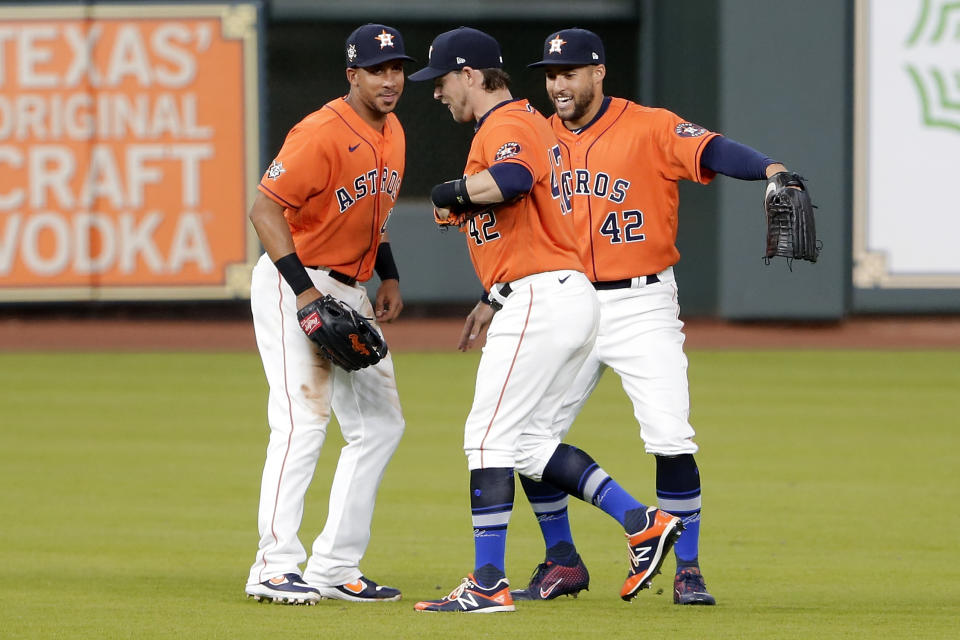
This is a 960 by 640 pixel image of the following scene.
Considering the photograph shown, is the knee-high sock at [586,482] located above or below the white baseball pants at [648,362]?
below

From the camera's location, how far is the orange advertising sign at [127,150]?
52.6 feet

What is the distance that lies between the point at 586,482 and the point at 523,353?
21.4 inches

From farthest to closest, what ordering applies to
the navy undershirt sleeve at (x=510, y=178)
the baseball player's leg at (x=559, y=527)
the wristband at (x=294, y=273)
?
the baseball player's leg at (x=559, y=527) → the wristband at (x=294, y=273) → the navy undershirt sleeve at (x=510, y=178)

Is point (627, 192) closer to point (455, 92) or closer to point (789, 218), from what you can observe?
point (789, 218)

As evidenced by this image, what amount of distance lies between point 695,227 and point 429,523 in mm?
11275

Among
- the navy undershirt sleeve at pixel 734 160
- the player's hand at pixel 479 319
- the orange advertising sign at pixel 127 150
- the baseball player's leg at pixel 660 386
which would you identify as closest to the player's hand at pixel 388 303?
the player's hand at pixel 479 319

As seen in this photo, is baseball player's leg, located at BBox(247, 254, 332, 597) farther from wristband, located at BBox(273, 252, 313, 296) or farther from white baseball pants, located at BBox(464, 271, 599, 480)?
white baseball pants, located at BBox(464, 271, 599, 480)

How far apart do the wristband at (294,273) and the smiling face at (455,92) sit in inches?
28.2

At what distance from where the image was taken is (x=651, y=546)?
4.79 meters

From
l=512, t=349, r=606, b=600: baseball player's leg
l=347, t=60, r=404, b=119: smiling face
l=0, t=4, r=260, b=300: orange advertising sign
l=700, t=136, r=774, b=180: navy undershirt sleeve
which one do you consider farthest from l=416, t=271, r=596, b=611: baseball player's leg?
l=0, t=4, r=260, b=300: orange advertising sign

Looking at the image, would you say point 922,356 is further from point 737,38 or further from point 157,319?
point 157,319

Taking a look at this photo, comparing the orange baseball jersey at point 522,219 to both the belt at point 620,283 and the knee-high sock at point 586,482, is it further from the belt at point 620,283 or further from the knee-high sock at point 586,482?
the knee-high sock at point 586,482

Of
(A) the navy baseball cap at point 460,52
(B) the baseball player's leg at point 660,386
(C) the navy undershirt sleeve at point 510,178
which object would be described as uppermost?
(A) the navy baseball cap at point 460,52

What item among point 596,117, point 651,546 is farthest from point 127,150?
point 651,546
